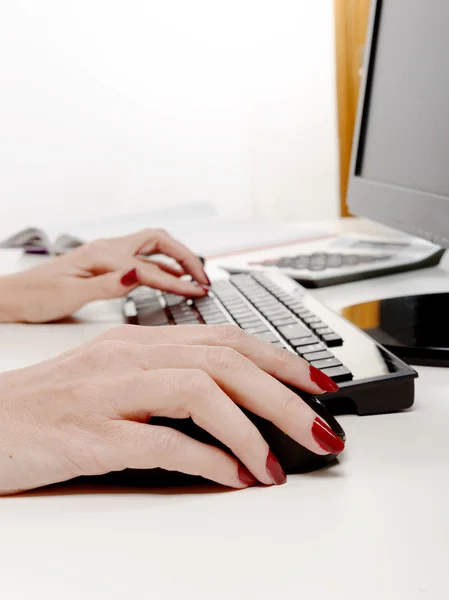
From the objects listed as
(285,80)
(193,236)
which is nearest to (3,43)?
(285,80)

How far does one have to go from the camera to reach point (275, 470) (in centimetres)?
42

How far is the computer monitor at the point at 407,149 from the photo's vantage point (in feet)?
2.22

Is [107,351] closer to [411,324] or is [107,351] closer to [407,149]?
[411,324]

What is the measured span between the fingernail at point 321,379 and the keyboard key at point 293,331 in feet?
0.36

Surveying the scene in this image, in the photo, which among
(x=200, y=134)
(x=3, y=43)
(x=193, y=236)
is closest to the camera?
(x=193, y=236)

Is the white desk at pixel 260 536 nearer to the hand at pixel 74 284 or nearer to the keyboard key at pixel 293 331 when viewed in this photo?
the keyboard key at pixel 293 331

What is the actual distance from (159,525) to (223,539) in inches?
1.6

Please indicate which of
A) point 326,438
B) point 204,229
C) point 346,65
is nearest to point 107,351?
point 326,438

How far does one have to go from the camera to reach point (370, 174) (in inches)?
40.1

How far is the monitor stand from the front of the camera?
609 mm

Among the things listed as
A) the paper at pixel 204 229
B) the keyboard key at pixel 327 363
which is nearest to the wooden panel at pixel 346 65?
the paper at pixel 204 229

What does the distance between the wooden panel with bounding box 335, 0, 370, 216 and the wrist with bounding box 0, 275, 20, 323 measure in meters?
1.71

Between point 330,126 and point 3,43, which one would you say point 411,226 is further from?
point 3,43

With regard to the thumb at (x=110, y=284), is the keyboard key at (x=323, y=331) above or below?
above
